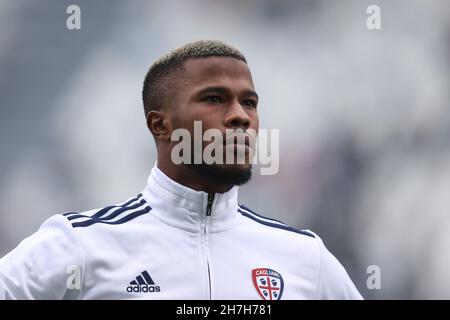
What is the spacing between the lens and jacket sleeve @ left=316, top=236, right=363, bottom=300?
309 cm

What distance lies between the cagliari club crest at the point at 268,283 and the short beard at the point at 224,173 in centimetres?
37

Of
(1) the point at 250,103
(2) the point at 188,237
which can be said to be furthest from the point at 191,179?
(1) the point at 250,103

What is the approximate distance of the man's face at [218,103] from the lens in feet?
9.78

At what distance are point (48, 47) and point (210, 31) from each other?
1454mm

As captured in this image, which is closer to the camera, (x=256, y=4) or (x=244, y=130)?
(x=244, y=130)

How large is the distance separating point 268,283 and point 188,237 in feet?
1.22

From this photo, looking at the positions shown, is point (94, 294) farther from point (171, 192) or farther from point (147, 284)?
point (171, 192)

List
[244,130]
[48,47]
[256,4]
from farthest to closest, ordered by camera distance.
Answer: [256,4]
[48,47]
[244,130]

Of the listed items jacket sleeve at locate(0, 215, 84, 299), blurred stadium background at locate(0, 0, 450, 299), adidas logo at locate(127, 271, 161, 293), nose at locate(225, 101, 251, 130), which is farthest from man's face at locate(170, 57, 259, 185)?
blurred stadium background at locate(0, 0, 450, 299)

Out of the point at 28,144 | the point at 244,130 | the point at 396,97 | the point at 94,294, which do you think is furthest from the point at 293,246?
the point at 396,97

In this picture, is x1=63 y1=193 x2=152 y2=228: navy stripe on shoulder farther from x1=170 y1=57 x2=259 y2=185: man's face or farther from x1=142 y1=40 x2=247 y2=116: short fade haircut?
x1=142 y1=40 x2=247 y2=116: short fade haircut

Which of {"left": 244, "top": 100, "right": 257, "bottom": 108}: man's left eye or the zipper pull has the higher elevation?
{"left": 244, "top": 100, "right": 257, "bottom": 108}: man's left eye

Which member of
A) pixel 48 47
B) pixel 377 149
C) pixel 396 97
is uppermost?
pixel 48 47

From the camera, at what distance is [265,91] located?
21.9 feet
